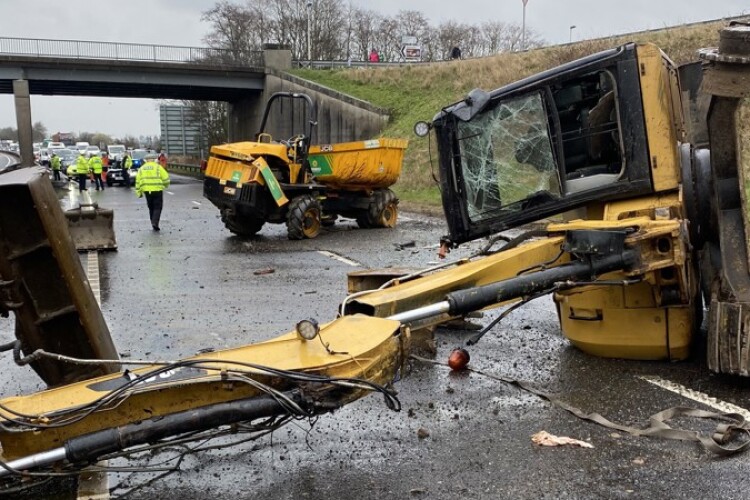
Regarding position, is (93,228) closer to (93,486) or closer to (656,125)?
(93,486)

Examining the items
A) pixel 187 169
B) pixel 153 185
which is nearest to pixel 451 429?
pixel 153 185

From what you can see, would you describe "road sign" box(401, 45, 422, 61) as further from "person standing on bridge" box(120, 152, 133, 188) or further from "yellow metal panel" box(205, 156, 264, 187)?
"yellow metal panel" box(205, 156, 264, 187)

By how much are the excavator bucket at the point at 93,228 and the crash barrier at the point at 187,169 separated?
117 feet

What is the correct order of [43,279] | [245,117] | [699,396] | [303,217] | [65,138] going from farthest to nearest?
[65,138], [245,117], [303,217], [699,396], [43,279]

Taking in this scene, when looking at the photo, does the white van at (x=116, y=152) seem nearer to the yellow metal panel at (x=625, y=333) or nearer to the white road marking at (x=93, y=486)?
the yellow metal panel at (x=625, y=333)

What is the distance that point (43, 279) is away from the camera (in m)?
4.11

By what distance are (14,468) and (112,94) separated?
4701 centimetres

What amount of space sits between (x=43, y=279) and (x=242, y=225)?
11.1 m

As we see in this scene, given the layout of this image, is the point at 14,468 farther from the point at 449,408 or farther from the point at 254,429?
the point at 449,408

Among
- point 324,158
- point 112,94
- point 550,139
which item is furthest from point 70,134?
point 550,139

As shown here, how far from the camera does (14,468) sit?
321 cm

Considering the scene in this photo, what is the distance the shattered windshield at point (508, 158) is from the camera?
19.6 ft

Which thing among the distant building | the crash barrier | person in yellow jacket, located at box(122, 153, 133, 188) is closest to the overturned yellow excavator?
person in yellow jacket, located at box(122, 153, 133, 188)

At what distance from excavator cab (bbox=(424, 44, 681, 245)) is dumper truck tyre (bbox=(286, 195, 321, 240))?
326 inches
